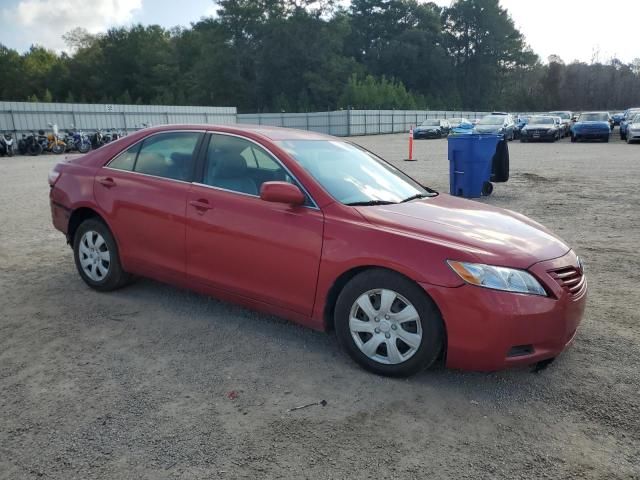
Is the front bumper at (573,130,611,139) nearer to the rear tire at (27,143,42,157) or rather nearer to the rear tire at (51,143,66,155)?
the rear tire at (51,143,66,155)

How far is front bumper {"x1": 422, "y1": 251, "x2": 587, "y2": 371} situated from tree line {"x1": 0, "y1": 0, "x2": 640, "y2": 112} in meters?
53.6

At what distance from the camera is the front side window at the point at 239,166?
153 inches

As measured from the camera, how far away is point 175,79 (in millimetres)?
70938

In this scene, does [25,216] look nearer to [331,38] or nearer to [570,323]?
[570,323]

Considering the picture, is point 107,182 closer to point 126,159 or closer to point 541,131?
point 126,159

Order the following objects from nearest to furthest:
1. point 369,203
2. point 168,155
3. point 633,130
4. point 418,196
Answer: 1. point 369,203
2. point 418,196
3. point 168,155
4. point 633,130

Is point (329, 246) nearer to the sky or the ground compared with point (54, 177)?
nearer to the ground

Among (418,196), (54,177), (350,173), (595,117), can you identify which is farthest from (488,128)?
(54,177)

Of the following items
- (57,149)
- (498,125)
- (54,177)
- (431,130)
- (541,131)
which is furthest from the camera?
(431,130)

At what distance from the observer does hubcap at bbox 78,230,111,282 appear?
4.75m

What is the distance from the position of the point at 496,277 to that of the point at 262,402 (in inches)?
61.0

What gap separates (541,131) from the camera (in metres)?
28.5

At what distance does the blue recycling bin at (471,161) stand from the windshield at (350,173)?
6.09 meters

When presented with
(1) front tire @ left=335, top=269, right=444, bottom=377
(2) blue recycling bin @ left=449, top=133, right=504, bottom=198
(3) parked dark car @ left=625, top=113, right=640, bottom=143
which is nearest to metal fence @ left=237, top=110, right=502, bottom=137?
(3) parked dark car @ left=625, top=113, right=640, bottom=143
